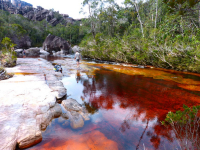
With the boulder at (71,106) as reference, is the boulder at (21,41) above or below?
above

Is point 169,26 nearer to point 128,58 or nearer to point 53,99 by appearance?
point 128,58

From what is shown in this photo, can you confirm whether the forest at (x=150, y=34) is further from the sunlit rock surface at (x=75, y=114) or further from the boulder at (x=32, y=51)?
the boulder at (x=32, y=51)

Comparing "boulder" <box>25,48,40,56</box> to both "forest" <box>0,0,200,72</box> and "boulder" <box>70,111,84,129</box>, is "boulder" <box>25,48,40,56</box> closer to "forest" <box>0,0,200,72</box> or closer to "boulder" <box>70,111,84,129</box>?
"forest" <box>0,0,200,72</box>

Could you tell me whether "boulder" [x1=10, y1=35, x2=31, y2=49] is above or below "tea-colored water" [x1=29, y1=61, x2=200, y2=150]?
above

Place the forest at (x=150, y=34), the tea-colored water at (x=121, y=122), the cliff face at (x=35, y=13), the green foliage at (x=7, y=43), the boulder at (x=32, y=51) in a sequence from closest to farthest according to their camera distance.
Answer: the tea-colored water at (x=121, y=122) → the forest at (x=150, y=34) → the green foliage at (x=7, y=43) → the boulder at (x=32, y=51) → the cliff face at (x=35, y=13)

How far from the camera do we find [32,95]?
475cm

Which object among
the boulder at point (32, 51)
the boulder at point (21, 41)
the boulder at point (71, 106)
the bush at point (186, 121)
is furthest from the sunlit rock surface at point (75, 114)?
the boulder at point (21, 41)

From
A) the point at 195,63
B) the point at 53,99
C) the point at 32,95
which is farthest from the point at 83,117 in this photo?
the point at 195,63

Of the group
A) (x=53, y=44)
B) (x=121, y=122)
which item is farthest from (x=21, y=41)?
(x=121, y=122)

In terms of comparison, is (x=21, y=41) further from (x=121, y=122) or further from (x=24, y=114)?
(x=121, y=122)

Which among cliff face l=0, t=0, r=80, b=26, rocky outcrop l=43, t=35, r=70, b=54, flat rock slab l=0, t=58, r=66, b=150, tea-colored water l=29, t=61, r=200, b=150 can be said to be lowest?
tea-colored water l=29, t=61, r=200, b=150

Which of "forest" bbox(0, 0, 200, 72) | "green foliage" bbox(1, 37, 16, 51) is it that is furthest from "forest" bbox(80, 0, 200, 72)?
"green foliage" bbox(1, 37, 16, 51)

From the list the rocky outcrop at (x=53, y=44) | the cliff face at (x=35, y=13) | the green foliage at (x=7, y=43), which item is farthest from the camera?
the cliff face at (x=35, y=13)

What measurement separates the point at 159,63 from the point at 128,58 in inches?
175
